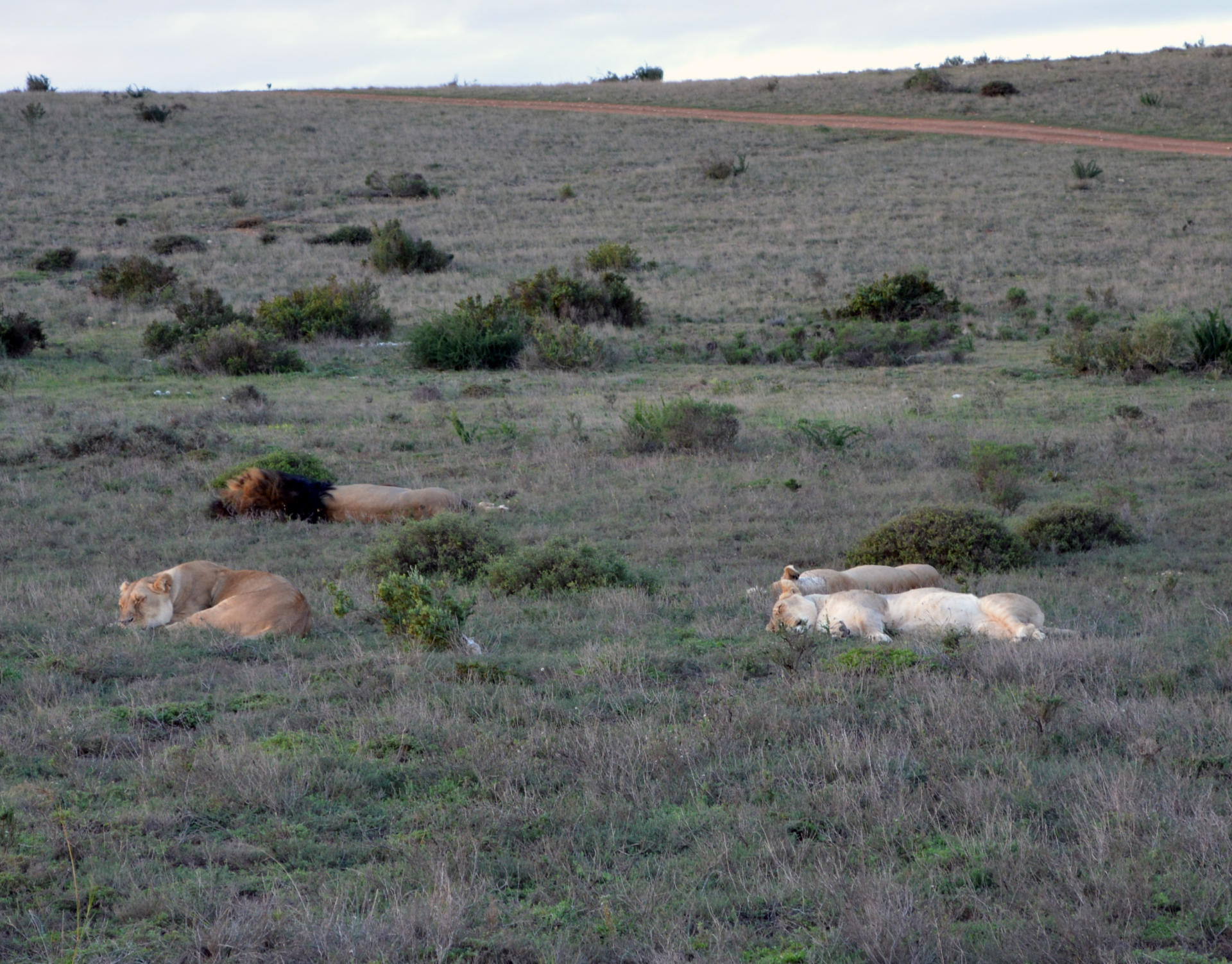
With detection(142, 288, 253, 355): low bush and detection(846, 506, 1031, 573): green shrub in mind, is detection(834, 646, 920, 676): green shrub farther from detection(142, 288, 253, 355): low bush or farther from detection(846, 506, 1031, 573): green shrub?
detection(142, 288, 253, 355): low bush

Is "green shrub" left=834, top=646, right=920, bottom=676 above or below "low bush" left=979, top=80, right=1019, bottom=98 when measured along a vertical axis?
below

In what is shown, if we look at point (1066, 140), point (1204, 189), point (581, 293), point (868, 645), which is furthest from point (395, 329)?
point (1066, 140)

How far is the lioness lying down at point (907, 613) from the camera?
6.70m

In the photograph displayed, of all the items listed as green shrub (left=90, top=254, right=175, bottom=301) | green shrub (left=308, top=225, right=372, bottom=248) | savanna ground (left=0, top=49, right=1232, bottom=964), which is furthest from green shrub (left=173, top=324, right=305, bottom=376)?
green shrub (left=308, top=225, right=372, bottom=248)

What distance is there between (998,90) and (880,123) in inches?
296

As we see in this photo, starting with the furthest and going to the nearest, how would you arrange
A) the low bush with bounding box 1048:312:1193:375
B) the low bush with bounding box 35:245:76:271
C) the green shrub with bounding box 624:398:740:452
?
the low bush with bounding box 35:245:76:271
the low bush with bounding box 1048:312:1193:375
the green shrub with bounding box 624:398:740:452

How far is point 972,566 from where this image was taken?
8727mm

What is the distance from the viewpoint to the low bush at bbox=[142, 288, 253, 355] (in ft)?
72.4

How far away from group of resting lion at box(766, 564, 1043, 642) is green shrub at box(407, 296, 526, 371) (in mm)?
14301

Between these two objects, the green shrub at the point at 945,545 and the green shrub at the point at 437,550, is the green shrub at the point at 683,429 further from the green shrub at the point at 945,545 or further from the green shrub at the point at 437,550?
the green shrub at the point at 945,545

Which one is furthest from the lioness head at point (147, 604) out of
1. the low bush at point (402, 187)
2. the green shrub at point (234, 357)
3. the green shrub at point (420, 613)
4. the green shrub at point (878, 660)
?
the low bush at point (402, 187)

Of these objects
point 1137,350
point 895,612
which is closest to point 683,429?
point 895,612

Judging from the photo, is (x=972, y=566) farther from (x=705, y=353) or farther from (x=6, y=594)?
(x=705, y=353)

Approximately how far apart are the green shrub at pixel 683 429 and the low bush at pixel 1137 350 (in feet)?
27.1
